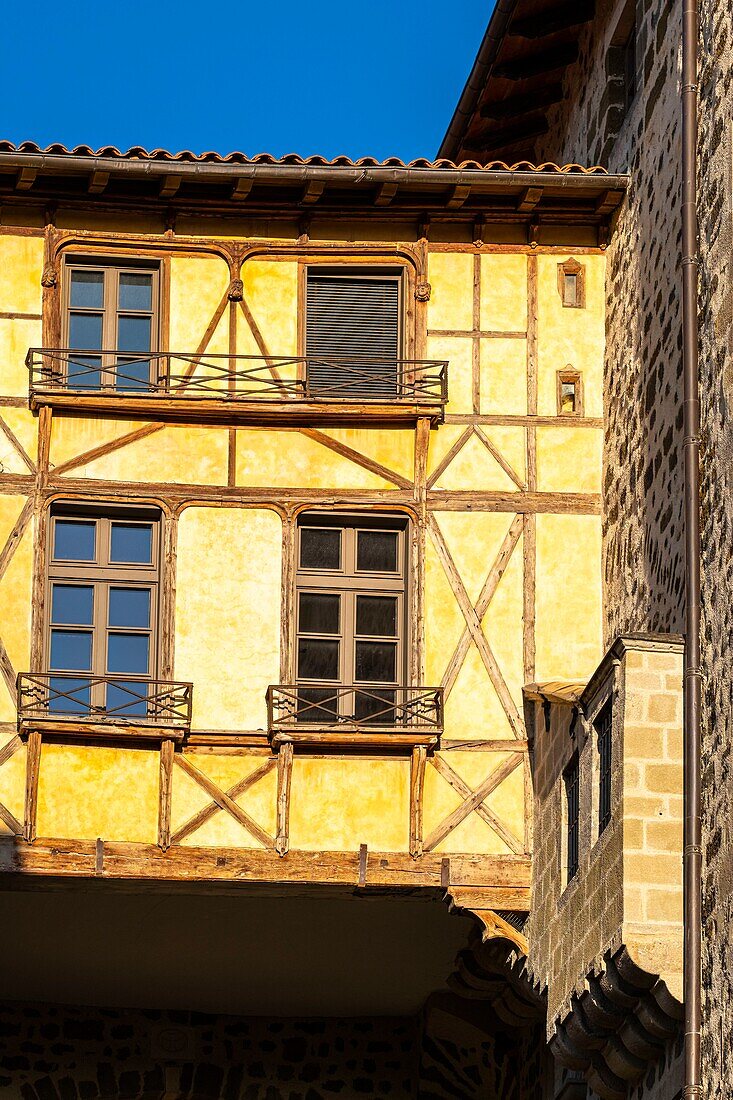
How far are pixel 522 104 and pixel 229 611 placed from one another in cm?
609

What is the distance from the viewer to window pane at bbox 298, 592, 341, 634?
57.4 ft

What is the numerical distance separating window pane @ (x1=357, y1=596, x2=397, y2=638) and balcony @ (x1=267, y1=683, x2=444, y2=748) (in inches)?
18.2

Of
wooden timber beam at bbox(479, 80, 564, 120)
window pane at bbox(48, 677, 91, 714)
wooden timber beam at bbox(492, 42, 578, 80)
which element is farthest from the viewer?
wooden timber beam at bbox(479, 80, 564, 120)

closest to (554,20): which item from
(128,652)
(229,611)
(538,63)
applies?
(538,63)

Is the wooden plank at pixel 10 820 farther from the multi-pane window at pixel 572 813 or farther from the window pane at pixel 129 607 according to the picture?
the multi-pane window at pixel 572 813

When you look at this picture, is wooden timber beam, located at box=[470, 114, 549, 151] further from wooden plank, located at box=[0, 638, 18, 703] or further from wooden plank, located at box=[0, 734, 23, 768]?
wooden plank, located at box=[0, 734, 23, 768]

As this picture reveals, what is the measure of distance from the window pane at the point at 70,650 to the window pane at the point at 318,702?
1558 millimetres

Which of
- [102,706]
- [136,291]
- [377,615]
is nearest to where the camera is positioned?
[102,706]

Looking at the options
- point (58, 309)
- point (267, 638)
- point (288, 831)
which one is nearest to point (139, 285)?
point (58, 309)

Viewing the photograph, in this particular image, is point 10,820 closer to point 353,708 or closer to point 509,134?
point 353,708

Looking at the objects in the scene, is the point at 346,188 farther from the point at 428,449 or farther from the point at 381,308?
the point at 428,449

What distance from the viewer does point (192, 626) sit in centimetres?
1725

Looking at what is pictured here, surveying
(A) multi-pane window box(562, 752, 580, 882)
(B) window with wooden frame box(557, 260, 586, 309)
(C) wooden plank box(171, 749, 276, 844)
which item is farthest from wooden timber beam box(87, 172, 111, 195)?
(A) multi-pane window box(562, 752, 580, 882)

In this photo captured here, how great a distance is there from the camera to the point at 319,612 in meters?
Result: 17.5
